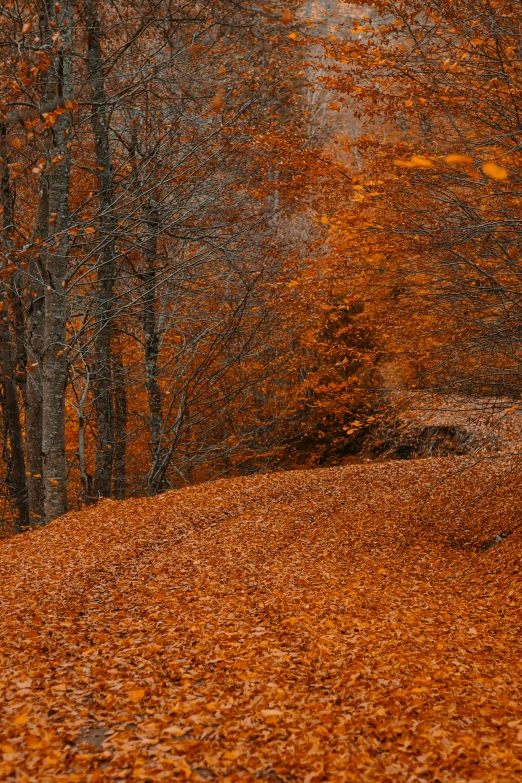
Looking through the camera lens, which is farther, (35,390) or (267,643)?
(35,390)

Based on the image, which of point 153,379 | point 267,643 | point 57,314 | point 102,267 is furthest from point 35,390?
point 267,643

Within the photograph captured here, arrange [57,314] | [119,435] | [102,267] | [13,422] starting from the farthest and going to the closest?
[119,435] < [13,422] < [102,267] < [57,314]

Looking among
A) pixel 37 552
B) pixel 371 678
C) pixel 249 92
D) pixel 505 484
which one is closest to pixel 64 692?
pixel 371 678

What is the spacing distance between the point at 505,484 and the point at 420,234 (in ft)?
11.2

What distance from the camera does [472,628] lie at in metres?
4.43

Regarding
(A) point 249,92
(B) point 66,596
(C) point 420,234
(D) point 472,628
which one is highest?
(A) point 249,92

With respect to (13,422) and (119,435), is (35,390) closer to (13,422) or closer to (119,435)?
(13,422)

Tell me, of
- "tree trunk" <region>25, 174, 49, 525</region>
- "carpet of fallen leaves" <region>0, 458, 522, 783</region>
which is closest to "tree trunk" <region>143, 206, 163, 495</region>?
"tree trunk" <region>25, 174, 49, 525</region>

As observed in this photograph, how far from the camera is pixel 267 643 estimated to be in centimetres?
398

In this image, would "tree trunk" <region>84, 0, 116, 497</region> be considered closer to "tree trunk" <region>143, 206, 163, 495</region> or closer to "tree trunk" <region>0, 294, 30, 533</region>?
"tree trunk" <region>143, 206, 163, 495</region>

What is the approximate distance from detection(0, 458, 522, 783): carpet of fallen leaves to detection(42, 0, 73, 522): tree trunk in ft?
2.47

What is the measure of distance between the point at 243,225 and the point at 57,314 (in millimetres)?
3588

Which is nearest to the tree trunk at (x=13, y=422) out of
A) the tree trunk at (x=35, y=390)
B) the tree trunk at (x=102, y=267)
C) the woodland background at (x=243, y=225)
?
the woodland background at (x=243, y=225)

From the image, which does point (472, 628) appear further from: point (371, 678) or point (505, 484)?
point (505, 484)
